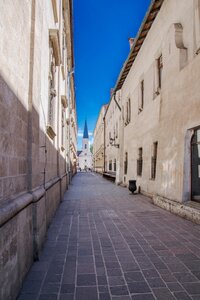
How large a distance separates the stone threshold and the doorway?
32cm

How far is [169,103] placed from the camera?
865cm

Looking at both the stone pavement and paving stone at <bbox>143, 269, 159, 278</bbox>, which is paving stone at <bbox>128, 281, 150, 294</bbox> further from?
paving stone at <bbox>143, 269, 159, 278</bbox>

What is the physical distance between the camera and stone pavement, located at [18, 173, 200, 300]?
2.87 metres

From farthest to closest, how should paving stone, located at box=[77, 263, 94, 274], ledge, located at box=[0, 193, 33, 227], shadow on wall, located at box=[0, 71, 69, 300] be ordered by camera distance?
paving stone, located at box=[77, 263, 94, 274] < shadow on wall, located at box=[0, 71, 69, 300] < ledge, located at box=[0, 193, 33, 227]

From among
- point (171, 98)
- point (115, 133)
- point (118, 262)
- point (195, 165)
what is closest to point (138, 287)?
point (118, 262)

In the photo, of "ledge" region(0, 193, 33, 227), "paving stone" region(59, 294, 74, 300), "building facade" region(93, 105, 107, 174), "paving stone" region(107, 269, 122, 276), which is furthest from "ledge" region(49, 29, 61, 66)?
"building facade" region(93, 105, 107, 174)

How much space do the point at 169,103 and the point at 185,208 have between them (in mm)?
3860

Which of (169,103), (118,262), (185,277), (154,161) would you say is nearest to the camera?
(185,277)

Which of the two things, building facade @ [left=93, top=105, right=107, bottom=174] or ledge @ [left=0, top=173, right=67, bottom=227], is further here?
building facade @ [left=93, top=105, right=107, bottom=174]

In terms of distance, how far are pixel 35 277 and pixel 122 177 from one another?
1536cm

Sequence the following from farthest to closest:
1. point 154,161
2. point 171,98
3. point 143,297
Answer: point 154,161, point 171,98, point 143,297

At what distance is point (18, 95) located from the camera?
10.5ft

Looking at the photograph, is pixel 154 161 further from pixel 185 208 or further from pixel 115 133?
pixel 115 133

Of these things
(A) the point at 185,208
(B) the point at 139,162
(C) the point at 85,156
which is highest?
(C) the point at 85,156
